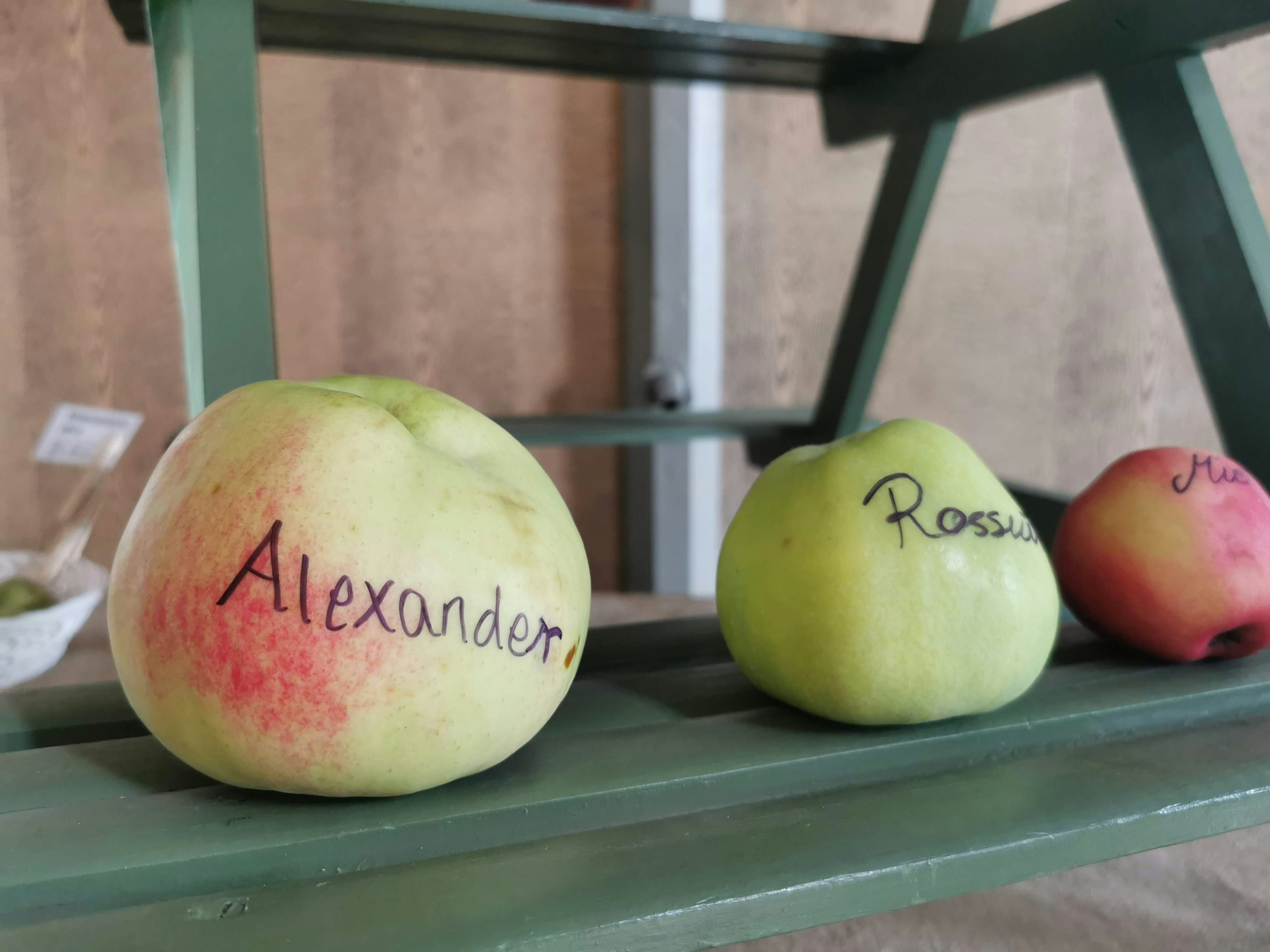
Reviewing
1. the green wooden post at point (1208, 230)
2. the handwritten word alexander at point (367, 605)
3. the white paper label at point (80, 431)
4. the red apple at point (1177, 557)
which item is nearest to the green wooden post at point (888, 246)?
the green wooden post at point (1208, 230)

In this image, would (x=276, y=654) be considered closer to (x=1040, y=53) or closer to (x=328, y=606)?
(x=328, y=606)

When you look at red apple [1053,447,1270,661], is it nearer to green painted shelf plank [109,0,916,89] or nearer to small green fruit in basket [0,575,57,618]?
green painted shelf plank [109,0,916,89]

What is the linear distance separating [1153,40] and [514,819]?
58cm

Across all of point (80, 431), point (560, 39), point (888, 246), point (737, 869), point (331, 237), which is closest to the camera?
point (737, 869)

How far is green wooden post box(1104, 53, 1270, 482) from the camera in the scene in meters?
0.57

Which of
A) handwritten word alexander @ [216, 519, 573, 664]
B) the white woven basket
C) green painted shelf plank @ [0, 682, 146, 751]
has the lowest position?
the white woven basket

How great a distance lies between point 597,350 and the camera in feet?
5.10

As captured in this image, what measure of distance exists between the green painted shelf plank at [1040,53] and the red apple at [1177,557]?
0.25 meters

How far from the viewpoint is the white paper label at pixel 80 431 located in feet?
3.14

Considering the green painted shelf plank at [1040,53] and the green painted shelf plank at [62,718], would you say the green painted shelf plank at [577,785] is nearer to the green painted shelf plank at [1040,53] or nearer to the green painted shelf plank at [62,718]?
the green painted shelf plank at [62,718]

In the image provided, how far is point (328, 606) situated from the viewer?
31cm

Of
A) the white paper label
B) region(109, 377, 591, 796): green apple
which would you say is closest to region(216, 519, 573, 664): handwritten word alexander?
region(109, 377, 591, 796): green apple

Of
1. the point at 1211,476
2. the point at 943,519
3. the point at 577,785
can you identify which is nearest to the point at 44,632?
the point at 577,785

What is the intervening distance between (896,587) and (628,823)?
15cm
